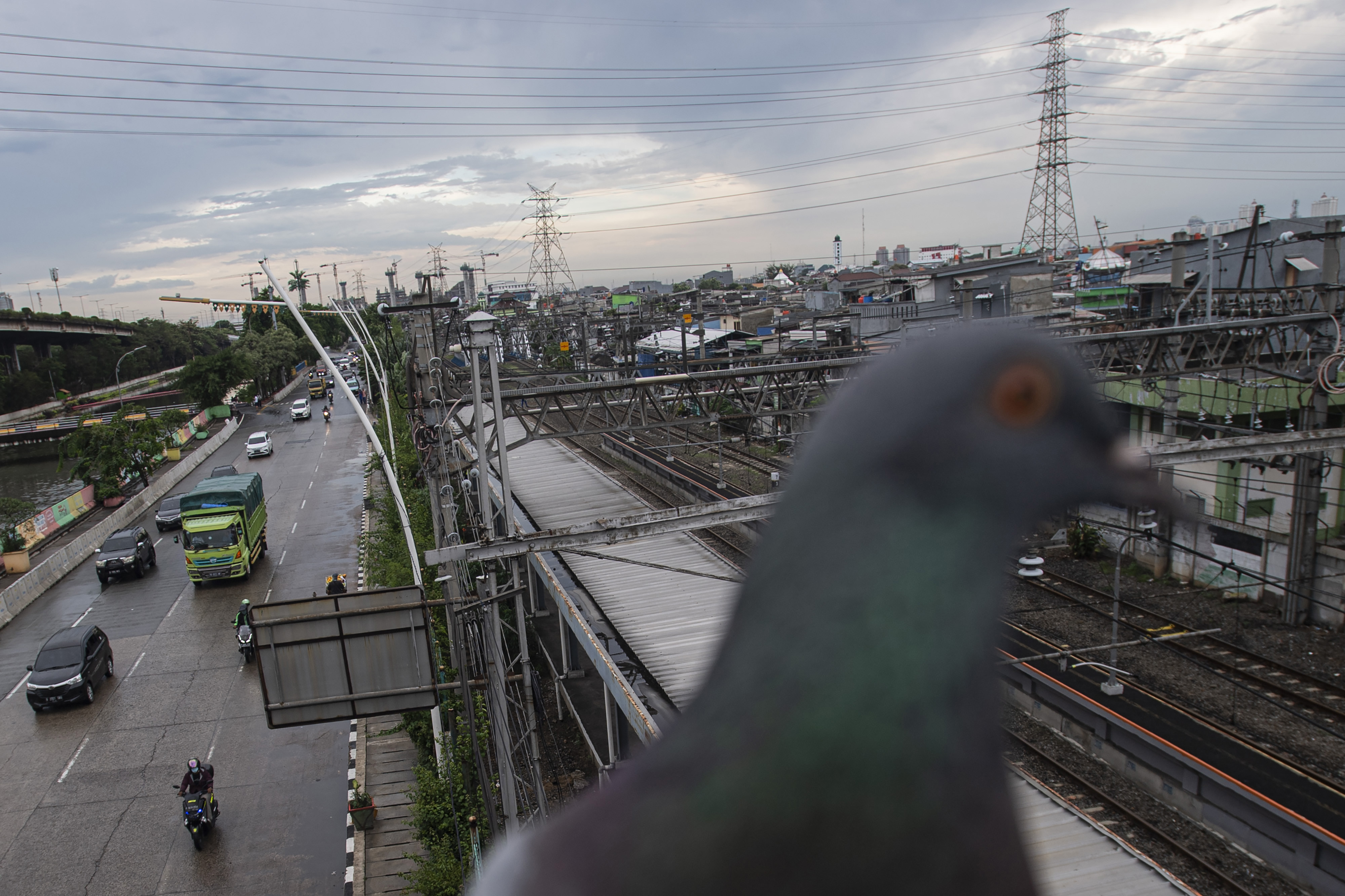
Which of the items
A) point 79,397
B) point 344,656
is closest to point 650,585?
point 344,656

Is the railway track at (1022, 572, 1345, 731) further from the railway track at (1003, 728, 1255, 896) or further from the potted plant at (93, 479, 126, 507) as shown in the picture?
the potted plant at (93, 479, 126, 507)

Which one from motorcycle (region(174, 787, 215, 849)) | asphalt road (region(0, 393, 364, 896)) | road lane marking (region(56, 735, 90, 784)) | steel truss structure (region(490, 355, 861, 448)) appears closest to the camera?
asphalt road (region(0, 393, 364, 896))

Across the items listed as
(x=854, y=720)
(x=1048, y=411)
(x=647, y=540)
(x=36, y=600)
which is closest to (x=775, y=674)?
(x=854, y=720)

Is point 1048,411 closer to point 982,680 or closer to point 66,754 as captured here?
point 982,680

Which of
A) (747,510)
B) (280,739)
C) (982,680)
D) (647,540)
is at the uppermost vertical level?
(982,680)

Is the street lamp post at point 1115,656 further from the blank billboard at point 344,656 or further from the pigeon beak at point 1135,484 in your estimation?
the pigeon beak at point 1135,484

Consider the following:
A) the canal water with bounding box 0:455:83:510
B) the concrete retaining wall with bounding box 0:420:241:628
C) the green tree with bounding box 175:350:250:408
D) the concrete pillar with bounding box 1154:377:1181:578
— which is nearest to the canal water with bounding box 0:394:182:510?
the canal water with bounding box 0:455:83:510

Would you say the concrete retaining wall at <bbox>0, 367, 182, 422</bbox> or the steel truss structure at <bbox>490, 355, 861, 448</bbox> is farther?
the concrete retaining wall at <bbox>0, 367, 182, 422</bbox>
